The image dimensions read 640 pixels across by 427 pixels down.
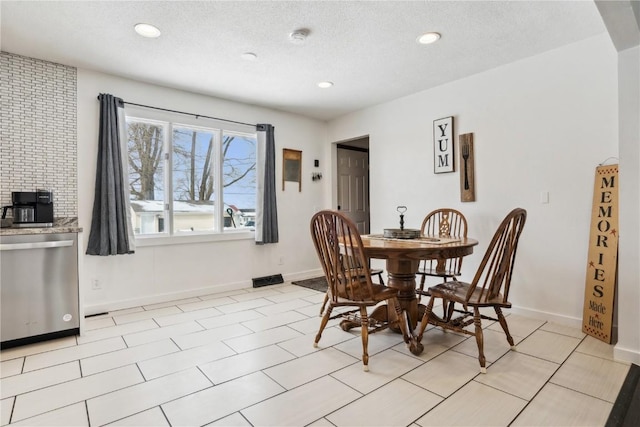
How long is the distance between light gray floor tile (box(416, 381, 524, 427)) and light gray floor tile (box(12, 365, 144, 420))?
1699mm

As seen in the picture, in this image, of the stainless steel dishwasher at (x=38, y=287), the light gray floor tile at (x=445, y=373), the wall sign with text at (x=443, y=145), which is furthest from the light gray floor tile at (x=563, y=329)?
the stainless steel dishwasher at (x=38, y=287)

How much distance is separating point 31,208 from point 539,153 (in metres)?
4.47

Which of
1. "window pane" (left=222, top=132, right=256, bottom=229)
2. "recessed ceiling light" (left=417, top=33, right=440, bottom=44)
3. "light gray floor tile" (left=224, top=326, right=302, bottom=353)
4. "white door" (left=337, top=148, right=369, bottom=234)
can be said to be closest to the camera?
"light gray floor tile" (left=224, top=326, right=302, bottom=353)

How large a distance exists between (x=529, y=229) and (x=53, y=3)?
416 centimetres

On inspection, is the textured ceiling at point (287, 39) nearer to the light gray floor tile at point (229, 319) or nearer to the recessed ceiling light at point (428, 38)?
the recessed ceiling light at point (428, 38)

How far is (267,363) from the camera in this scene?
2.21m

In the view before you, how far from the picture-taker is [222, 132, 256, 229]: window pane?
4355mm

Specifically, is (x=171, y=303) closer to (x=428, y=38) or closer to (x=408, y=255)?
(x=408, y=255)

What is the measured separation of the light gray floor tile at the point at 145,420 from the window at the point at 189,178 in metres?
2.42

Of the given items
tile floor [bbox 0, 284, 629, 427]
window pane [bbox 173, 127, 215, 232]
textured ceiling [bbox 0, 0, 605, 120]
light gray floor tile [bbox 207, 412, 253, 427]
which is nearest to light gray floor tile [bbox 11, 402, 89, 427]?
tile floor [bbox 0, 284, 629, 427]

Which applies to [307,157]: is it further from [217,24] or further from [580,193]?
[580,193]

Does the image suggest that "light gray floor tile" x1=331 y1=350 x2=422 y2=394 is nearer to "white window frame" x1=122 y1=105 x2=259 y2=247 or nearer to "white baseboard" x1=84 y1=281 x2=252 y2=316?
"white baseboard" x1=84 y1=281 x2=252 y2=316

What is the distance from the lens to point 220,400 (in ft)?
5.84

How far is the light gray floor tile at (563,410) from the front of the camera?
1569 millimetres
